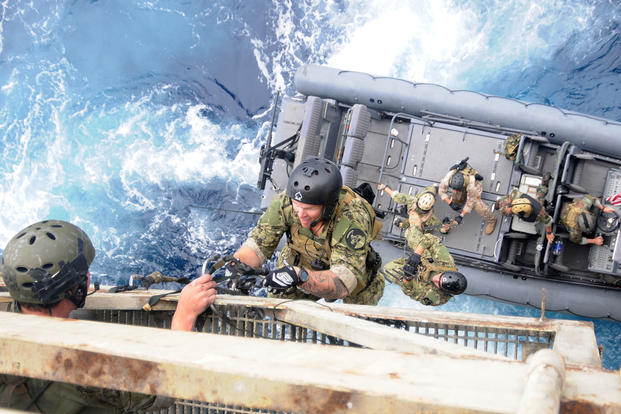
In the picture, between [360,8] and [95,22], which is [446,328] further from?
[95,22]

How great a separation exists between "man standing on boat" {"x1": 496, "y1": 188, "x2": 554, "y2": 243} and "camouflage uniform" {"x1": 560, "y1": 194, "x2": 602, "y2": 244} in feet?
0.64

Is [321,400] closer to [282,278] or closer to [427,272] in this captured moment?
[282,278]

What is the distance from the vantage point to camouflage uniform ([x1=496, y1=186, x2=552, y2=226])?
19.7 feet

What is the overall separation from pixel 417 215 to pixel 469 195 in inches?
25.4

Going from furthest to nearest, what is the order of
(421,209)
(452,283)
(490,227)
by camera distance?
(490,227)
(421,209)
(452,283)

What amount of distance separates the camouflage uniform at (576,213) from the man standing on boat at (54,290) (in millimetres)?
4933

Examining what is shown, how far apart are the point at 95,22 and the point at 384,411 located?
11.5 meters

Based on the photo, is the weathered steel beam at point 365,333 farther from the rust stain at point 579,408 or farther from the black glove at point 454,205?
the black glove at point 454,205

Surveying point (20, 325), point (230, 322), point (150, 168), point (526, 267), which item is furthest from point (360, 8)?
point (20, 325)

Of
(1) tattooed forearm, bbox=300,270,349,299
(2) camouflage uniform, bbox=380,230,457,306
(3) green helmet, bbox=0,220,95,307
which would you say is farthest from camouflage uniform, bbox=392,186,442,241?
(3) green helmet, bbox=0,220,95,307

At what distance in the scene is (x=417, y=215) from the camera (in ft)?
20.6

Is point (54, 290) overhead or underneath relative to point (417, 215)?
underneath

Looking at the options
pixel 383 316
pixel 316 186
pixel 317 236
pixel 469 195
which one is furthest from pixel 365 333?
pixel 469 195

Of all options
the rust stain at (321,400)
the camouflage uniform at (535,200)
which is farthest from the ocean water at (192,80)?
the rust stain at (321,400)
